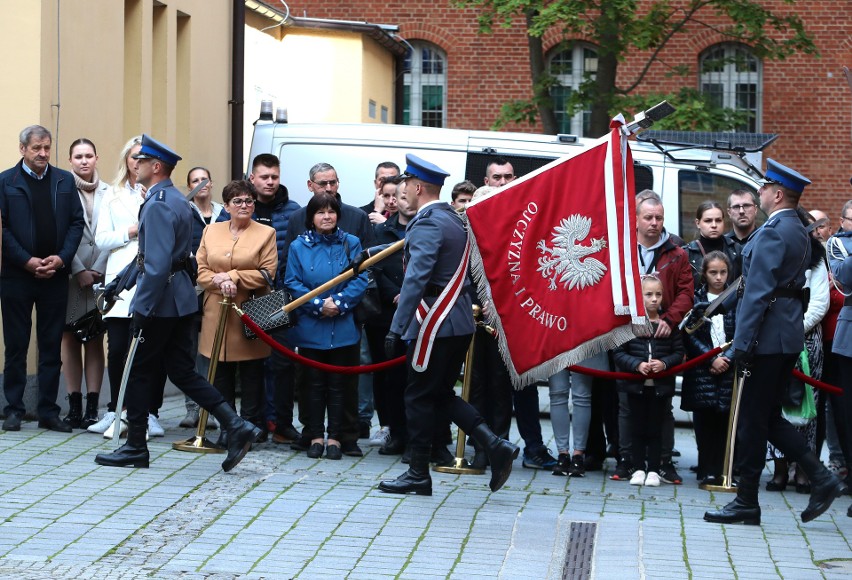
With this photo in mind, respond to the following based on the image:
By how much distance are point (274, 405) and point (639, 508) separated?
118 inches

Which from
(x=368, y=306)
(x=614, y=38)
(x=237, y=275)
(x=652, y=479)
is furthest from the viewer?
(x=614, y=38)

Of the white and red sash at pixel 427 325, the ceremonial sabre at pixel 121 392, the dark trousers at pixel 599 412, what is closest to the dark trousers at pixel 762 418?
the white and red sash at pixel 427 325

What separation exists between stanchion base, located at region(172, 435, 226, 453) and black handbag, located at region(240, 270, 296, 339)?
2.60ft

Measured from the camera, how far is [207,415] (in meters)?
9.90

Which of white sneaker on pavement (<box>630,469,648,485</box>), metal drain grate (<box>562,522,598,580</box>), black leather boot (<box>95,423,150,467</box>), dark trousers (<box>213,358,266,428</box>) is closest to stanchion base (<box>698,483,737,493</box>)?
white sneaker on pavement (<box>630,469,648,485</box>)

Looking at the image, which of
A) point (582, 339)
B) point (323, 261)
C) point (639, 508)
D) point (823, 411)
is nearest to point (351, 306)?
point (323, 261)

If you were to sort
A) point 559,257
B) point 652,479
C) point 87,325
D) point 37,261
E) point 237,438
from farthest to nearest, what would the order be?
point 87,325, point 37,261, point 652,479, point 559,257, point 237,438

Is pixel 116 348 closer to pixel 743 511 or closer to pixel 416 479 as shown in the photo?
pixel 416 479

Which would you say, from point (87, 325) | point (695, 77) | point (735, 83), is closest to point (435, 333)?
point (87, 325)

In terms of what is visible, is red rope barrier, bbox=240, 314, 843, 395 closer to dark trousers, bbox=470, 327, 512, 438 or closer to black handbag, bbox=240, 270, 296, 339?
Answer: black handbag, bbox=240, 270, 296, 339

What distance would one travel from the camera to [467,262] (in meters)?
8.70

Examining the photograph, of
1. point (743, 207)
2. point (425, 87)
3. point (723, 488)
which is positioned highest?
point (425, 87)

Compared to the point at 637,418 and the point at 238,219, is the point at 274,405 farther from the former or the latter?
the point at 637,418

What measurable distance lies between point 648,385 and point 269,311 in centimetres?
260
